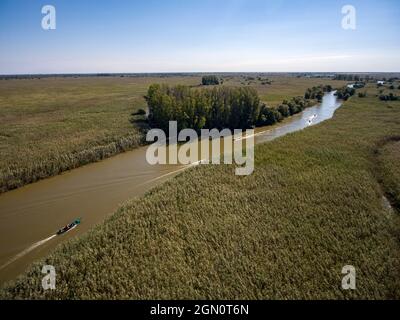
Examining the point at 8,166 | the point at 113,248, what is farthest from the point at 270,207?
the point at 8,166

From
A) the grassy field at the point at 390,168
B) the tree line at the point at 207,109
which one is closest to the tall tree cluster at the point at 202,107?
the tree line at the point at 207,109

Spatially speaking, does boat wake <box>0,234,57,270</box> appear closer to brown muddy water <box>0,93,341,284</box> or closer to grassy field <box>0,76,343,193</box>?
brown muddy water <box>0,93,341,284</box>

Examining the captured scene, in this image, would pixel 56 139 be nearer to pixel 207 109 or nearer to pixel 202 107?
pixel 202 107

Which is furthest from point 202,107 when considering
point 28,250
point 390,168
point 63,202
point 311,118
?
point 28,250

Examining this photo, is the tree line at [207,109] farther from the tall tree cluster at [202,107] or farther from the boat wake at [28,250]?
the boat wake at [28,250]

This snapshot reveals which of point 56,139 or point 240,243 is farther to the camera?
point 56,139

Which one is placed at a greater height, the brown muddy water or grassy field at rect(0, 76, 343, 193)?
grassy field at rect(0, 76, 343, 193)

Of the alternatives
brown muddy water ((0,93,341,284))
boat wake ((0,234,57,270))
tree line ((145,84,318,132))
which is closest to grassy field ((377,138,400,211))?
brown muddy water ((0,93,341,284))
